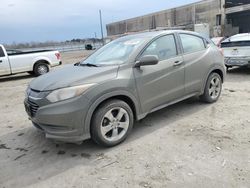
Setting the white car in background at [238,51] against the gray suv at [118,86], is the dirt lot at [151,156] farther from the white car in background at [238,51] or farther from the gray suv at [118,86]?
the white car in background at [238,51]

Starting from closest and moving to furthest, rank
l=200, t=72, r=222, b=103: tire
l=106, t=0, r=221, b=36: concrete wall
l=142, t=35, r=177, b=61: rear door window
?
l=142, t=35, r=177, b=61: rear door window
l=200, t=72, r=222, b=103: tire
l=106, t=0, r=221, b=36: concrete wall

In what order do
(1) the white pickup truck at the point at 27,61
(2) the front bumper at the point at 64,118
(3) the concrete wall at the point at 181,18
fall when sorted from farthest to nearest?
(3) the concrete wall at the point at 181,18
(1) the white pickup truck at the point at 27,61
(2) the front bumper at the point at 64,118

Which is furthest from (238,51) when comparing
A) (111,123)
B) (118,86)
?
(111,123)

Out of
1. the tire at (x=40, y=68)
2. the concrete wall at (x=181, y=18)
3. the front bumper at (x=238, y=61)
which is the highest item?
the concrete wall at (x=181, y=18)

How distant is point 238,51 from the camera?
9695mm

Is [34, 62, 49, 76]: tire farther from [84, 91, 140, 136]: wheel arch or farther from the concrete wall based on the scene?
the concrete wall

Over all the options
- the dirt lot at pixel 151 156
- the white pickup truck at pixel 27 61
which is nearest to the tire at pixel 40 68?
the white pickup truck at pixel 27 61

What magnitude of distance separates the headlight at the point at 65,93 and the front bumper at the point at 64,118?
0.20ft

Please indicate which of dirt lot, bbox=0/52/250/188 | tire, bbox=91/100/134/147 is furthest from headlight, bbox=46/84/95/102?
dirt lot, bbox=0/52/250/188

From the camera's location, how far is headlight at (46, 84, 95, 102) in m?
3.95

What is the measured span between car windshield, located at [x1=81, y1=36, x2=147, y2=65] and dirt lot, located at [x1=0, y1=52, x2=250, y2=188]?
1284 millimetres

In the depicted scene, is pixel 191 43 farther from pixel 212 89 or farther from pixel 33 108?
pixel 33 108

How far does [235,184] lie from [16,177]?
270 centimetres

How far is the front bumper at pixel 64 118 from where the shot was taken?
3898mm
